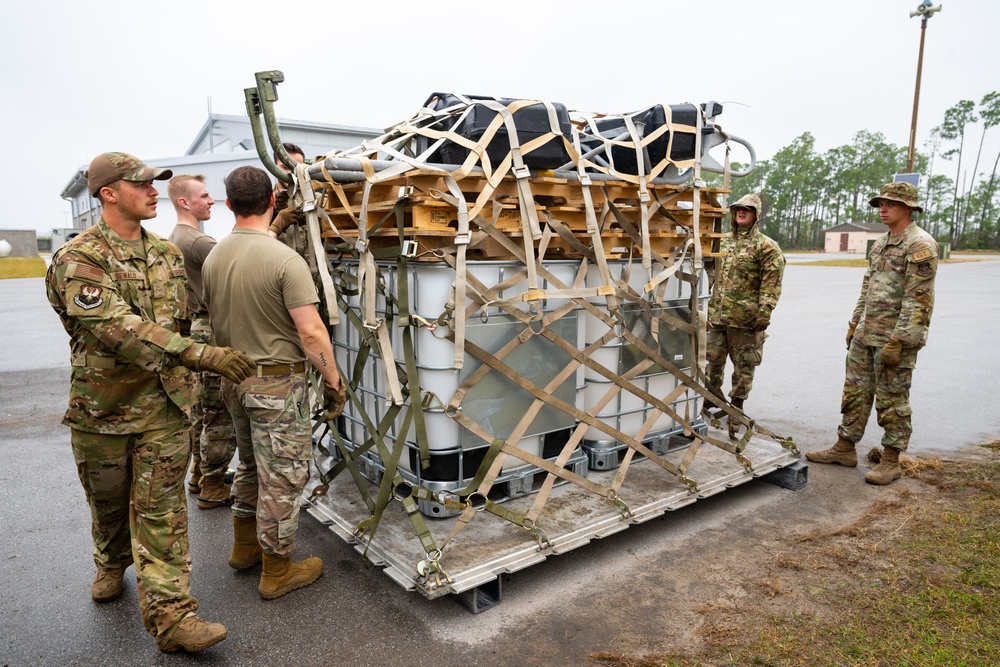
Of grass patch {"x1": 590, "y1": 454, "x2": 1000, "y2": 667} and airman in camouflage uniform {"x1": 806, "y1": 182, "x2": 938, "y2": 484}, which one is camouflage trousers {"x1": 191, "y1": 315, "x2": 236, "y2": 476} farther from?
airman in camouflage uniform {"x1": 806, "y1": 182, "x2": 938, "y2": 484}

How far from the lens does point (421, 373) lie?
11.6 ft

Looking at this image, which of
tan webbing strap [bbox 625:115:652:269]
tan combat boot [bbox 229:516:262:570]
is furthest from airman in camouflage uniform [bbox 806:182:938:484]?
tan combat boot [bbox 229:516:262:570]

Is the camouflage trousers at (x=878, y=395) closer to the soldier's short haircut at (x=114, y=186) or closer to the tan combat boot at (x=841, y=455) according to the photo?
the tan combat boot at (x=841, y=455)

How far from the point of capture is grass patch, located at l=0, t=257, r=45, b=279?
90.9ft

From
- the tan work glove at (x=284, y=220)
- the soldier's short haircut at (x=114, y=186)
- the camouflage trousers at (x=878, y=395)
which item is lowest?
the camouflage trousers at (x=878, y=395)

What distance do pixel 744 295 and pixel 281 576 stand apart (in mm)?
4400

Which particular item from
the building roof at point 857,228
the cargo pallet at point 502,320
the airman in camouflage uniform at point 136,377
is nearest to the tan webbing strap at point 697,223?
the cargo pallet at point 502,320

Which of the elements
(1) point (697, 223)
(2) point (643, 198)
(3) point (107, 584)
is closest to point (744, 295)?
(1) point (697, 223)

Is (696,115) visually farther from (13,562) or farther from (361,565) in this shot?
(13,562)

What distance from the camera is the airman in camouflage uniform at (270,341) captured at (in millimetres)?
3111

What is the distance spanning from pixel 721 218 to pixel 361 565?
3486mm

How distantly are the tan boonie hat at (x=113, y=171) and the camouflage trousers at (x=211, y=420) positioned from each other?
166cm

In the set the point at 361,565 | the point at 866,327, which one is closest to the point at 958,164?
the point at 866,327

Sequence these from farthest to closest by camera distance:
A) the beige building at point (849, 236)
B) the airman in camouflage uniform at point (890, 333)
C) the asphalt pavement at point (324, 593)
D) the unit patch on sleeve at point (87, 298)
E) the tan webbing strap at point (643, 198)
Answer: the beige building at point (849, 236), the airman in camouflage uniform at point (890, 333), the tan webbing strap at point (643, 198), the asphalt pavement at point (324, 593), the unit patch on sleeve at point (87, 298)
